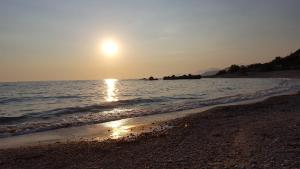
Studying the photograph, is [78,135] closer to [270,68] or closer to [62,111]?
[62,111]

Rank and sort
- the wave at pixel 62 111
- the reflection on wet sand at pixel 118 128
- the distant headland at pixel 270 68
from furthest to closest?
the distant headland at pixel 270 68 < the wave at pixel 62 111 < the reflection on wet sand at pixel 118 128

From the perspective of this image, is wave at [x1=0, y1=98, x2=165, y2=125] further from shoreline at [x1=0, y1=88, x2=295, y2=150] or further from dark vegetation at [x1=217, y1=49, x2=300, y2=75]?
dark vegetation at [x1=217, y1=49, x2=300, y2=75]

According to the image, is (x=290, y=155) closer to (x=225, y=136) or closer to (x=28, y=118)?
(x=225, y=136)

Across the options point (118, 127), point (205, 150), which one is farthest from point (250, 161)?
point (118, 127)

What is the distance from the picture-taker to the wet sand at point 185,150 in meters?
8.75

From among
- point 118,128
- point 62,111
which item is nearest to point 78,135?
point 118,128

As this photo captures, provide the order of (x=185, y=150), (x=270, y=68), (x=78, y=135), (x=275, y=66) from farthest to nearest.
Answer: (x=275, y=66)
(x=270, y=68)
(x=78, y=135)
(x=185, y=150)

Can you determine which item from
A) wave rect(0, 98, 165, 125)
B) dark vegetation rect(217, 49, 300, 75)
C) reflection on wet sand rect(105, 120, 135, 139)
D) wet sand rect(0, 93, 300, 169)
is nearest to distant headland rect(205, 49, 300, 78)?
dark vegetation rect(217, 49, 300, 75)

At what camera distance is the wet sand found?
875 centimetres

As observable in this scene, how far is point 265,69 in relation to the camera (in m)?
105

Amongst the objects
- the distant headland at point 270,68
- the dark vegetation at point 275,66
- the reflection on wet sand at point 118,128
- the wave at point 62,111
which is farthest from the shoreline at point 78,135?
the dark vegetation at point 275,66

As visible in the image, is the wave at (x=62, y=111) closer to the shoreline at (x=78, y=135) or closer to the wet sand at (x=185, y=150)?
the shoreline at (x=78, y=135)

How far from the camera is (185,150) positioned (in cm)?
1022

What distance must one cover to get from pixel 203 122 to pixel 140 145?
5.18 meters
